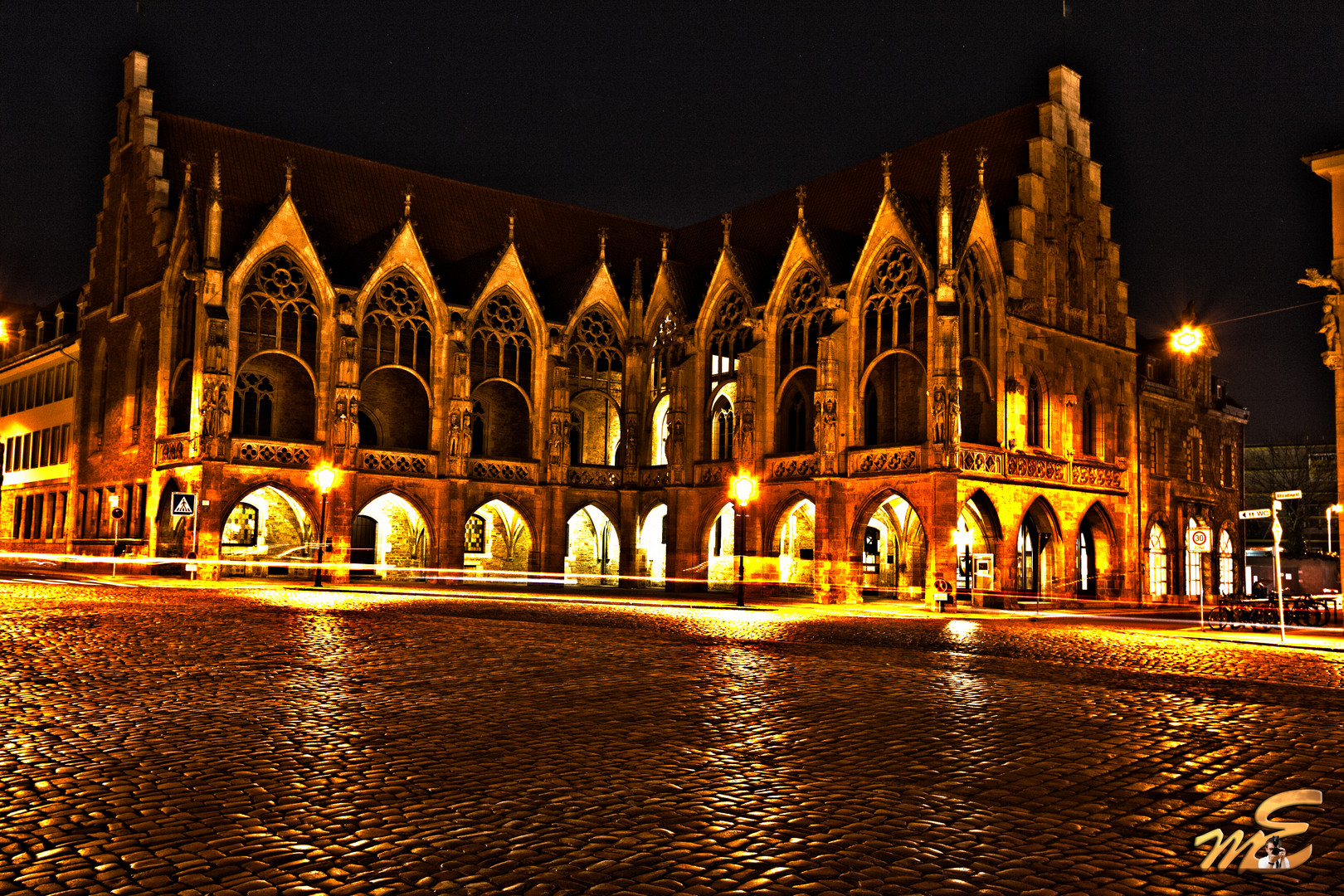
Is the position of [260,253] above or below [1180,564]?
above

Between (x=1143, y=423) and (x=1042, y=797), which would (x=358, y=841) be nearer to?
(x=1042, y=797)

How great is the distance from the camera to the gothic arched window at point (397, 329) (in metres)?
43.3

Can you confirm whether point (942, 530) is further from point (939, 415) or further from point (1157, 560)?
point (1157, 560)

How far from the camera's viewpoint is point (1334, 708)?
11672 mm

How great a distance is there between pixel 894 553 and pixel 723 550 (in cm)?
694

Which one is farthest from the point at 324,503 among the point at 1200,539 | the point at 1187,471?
the point at 1187,471

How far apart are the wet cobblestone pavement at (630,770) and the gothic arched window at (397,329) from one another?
2823 cm

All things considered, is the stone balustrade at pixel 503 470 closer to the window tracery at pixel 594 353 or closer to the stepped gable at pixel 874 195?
the window tracery at pixel 594 353

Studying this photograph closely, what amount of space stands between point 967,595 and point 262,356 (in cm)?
2657

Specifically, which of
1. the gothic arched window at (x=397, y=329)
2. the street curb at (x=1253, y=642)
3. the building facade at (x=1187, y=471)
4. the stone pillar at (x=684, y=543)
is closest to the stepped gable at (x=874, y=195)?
the stone pillar at (x=684, y=543)

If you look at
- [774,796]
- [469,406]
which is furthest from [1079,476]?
[774,796]

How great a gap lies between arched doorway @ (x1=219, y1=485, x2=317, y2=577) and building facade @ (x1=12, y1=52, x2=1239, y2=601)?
0.13 metres

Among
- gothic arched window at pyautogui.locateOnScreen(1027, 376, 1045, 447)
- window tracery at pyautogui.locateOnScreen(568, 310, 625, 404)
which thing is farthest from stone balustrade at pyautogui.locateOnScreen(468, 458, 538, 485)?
gothic arched window at pyautogui.locateOnScreen(1027, 376, 1045, 447)

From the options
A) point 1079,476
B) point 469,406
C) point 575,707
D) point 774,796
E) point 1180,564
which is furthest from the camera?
point 1180,564
